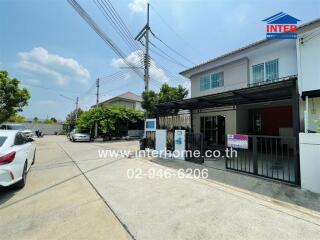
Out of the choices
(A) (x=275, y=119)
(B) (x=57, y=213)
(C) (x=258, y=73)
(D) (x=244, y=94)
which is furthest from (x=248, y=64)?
(B) (x=57, y=213)

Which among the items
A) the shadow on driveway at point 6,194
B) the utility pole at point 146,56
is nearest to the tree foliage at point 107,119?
the utility pole at point 146,56

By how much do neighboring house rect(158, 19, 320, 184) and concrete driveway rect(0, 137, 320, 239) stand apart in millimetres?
1367

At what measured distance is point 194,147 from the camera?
7754 mm

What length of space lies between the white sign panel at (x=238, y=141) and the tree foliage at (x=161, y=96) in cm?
852

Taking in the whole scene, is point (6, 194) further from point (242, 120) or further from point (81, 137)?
point (81, 137)

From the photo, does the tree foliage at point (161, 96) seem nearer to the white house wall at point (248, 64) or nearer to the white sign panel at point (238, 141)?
the white house wall at point (248, 64)

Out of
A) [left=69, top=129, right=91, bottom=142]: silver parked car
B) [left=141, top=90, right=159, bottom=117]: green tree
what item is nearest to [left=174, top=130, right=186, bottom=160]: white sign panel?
[left=141, top=90, right=159, bottom=117]: green tree

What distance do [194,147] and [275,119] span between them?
20.7 ft

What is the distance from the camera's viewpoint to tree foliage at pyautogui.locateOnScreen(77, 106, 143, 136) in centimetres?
1881

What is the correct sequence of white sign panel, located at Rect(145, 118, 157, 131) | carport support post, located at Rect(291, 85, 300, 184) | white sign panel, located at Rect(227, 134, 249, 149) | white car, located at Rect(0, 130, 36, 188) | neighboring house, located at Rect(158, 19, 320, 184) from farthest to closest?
white sign panel, located at Rect(145, 118, 157, 131), neighboring house, located at Rect(158, 19, 320, 184), white sign panel, located at Rect(227, 134, 249, 149), carport support post, located at Rect(291, 85, 300, 184), white car, located at Rect(0, 130, 36, 188)

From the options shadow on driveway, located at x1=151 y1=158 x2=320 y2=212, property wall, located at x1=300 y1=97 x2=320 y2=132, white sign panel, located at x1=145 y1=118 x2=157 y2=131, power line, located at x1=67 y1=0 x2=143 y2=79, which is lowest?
shadow on driveway, located at x1=151 y1=158 x2=320 y2=212

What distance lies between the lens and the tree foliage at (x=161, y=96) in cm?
1424

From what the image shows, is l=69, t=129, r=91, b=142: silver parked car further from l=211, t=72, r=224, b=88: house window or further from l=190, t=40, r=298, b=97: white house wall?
l=211, t=72, r=224, b=88: house window

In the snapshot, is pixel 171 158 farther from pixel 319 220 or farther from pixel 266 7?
pixel 266 7
